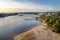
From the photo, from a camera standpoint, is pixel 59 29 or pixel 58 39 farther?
pixel 59 29

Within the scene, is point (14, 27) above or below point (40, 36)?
below

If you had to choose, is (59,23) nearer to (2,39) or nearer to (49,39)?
(49,39)

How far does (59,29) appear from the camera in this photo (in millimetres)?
22125

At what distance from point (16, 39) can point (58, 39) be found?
19.1 ft

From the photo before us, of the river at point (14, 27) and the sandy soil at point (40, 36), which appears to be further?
the river at point (14, 27)

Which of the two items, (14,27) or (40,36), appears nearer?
(40,36)

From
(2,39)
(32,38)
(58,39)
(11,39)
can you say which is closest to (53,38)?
(58,39)

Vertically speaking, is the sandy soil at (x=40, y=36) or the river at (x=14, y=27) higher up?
the sandy soil at (x=40, y=36)

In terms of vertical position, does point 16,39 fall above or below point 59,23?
below

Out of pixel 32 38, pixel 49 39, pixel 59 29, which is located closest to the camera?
pixel 49 39

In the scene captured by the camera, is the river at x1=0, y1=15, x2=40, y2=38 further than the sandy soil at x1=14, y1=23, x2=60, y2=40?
Yes

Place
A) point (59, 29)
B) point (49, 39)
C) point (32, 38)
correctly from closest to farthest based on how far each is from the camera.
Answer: point (49, 39)
point (32, 38)
point (59, 29)

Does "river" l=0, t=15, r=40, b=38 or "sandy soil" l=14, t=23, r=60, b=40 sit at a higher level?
"sandy soil" l=14, t=23, r=60, b=40

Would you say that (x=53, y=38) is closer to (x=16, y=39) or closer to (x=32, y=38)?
(x=32, y=38)
